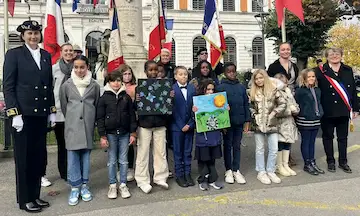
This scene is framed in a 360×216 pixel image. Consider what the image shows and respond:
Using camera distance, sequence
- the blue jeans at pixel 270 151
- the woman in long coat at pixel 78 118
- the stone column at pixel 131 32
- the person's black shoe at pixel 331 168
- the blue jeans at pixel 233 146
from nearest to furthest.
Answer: the woman in long coat at pixel 78 118 → the blue jeans at pixel 233 146 → the blue jeans at pixel 270 151 → the person's black shoe at pixel 331 168 → the stone column at pixel 131 32

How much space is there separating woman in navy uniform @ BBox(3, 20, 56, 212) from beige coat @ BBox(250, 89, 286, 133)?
119 inches

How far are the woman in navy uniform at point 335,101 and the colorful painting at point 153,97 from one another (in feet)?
8.98

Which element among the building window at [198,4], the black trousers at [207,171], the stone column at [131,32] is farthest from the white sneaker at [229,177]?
the building window at [198,4]

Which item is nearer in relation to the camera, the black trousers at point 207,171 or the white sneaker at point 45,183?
the black trousers at point 207,171

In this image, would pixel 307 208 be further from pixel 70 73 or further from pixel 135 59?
pixel 135 59

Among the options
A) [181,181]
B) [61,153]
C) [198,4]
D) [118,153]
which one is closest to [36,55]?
[118,153]

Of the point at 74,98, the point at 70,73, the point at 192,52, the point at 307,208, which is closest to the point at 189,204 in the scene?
Answer: the point at 307,208

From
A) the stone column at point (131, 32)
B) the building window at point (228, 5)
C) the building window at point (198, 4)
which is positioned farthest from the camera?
the building window at point (228, 5)

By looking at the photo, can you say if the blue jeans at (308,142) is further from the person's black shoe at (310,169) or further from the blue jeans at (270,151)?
the blue jeans at (270,151)

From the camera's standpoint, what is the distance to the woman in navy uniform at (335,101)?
6367 mm

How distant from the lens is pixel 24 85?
15.5 feet

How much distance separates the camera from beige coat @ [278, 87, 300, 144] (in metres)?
6.16

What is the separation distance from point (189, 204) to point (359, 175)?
9.92 ft

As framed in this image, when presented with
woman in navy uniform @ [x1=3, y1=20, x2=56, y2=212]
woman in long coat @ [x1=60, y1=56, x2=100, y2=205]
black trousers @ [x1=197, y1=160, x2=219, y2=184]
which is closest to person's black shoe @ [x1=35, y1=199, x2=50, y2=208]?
woman in navy uniform @ [x1=3, y1=20, x2=56, y2=212]
